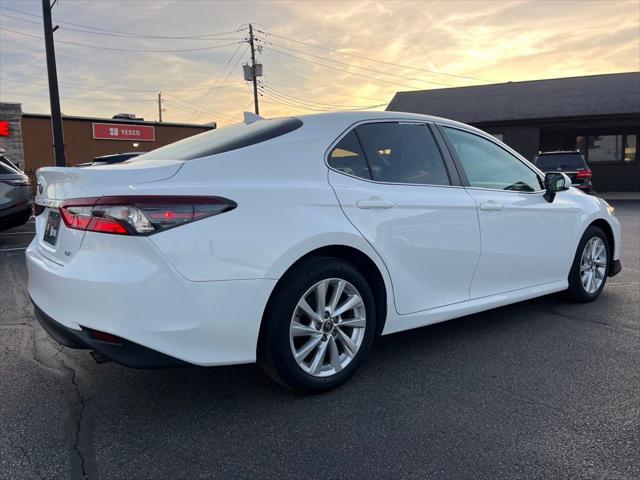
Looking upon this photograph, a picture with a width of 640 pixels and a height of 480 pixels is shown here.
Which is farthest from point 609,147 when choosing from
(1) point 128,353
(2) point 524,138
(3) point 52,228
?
(1) point 128,353

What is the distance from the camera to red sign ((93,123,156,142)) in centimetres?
2773

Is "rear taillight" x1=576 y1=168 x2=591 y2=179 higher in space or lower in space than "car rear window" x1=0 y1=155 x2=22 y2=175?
lower

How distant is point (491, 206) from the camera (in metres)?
3.89

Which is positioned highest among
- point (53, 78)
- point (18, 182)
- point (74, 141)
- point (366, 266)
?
Answer: point (53, 78)

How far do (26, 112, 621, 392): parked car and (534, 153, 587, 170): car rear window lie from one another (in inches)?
449

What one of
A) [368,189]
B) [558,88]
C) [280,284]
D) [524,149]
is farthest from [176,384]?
[558,88]

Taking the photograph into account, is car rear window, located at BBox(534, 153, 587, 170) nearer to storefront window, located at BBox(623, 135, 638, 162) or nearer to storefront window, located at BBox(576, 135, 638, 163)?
storefront window, located at BBox(576, 135, 638, 163)

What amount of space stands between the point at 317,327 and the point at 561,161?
44.8 feet

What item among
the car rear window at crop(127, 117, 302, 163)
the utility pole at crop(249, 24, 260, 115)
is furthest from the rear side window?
the utility pole at crop(249, 24, 260, 115)

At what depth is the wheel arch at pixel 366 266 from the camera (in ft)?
9.80

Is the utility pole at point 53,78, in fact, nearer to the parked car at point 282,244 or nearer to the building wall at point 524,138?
the parked car at point 282,244

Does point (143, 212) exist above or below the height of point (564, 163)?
below

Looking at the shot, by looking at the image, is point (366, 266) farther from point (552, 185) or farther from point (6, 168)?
point (6, 168)

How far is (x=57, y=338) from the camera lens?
275 cm
